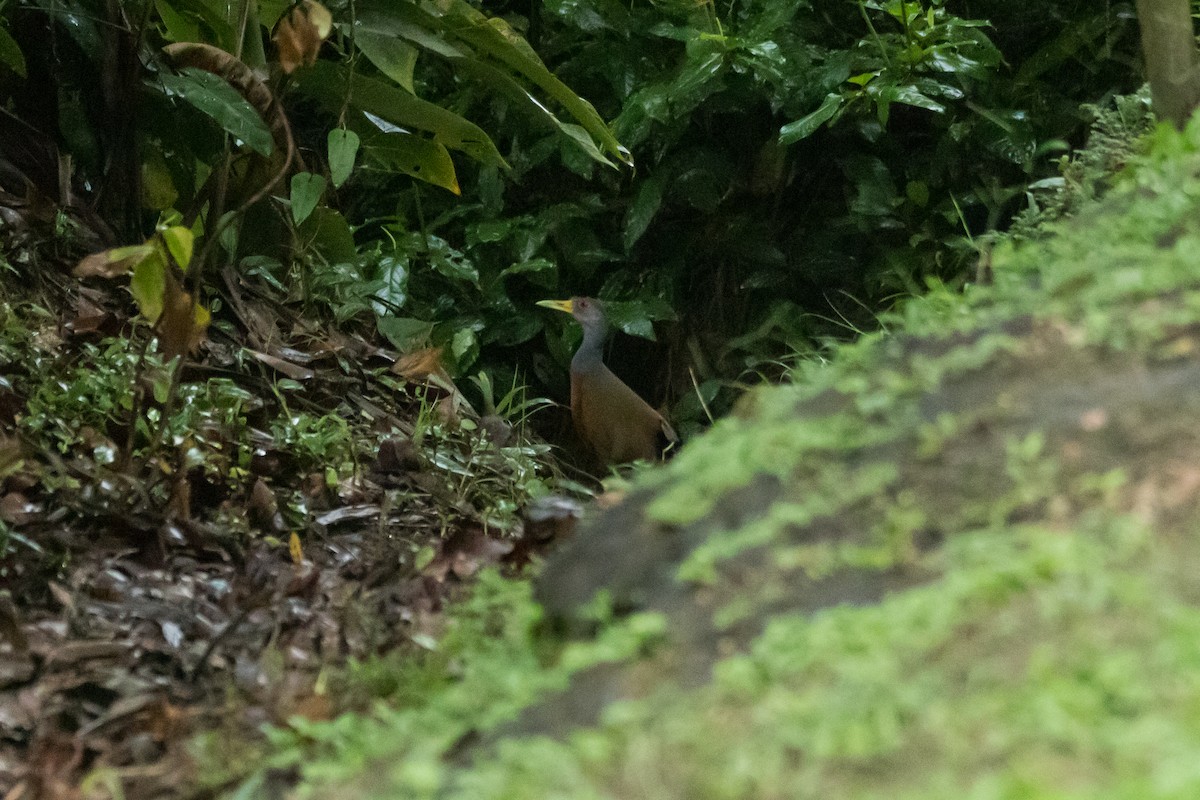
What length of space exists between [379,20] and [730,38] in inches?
65.8

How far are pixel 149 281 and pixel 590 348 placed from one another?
3.15 m

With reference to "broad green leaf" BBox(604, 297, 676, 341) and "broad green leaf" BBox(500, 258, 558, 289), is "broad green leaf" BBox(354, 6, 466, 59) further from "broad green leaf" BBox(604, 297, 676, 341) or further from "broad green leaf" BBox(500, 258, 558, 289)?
"broad green leaf" BBox(604, 297, 676, 341)

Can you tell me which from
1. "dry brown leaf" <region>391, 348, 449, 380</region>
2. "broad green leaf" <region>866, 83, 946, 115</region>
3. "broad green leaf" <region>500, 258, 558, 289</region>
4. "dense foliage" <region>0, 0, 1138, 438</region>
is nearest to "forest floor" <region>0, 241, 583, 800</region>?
"dry brown leaf" <region>391, 348, 449, 380</region>

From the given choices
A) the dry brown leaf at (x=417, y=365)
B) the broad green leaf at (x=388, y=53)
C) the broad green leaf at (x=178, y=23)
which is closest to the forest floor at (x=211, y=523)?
the dry brown leaf at (x=417, y=365)

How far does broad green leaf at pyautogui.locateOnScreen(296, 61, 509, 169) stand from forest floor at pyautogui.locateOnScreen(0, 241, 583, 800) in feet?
2.52

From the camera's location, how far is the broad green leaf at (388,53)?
157 inches

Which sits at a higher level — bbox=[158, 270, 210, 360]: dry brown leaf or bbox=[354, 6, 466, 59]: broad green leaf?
bbox=[354, 6, 466, 59]: broad green leaf

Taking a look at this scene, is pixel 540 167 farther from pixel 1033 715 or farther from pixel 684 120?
pixel 1033 715

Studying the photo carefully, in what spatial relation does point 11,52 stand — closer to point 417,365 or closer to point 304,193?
point 304,193

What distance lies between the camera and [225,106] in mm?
3559

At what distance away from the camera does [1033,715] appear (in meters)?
1.13

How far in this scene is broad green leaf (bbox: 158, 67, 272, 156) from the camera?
3459 millimetres

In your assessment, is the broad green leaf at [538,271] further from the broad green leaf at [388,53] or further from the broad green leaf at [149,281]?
the broad green leaf at [149,281]

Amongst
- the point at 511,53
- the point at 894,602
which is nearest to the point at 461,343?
the point at 511,53
